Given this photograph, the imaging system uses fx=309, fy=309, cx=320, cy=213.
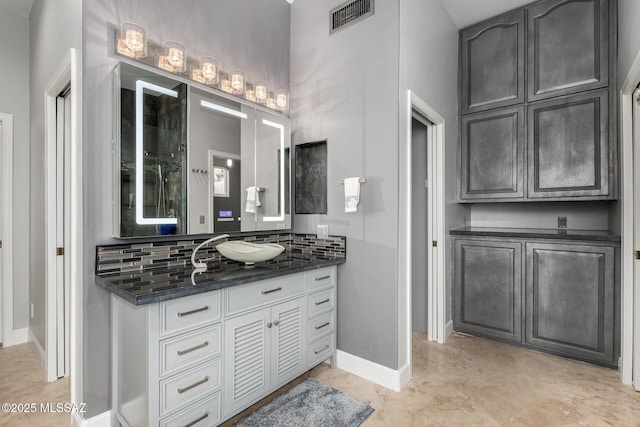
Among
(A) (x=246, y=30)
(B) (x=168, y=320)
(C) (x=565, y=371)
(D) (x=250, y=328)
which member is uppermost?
(A) (x=246, y=30)

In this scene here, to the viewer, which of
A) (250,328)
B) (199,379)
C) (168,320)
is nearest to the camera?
(168,320)

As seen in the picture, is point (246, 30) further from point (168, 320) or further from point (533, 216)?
point (533, 216)

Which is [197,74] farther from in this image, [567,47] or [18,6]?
[567,47]

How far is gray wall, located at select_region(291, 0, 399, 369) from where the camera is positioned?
2.15 m

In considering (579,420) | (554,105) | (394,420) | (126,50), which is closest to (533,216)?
(554,105)

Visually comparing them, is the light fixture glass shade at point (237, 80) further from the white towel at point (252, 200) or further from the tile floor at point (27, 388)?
the tile floor at point (27, 388)

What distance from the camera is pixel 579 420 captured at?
182 centimetres

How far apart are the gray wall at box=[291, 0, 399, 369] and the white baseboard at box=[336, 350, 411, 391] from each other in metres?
0.04

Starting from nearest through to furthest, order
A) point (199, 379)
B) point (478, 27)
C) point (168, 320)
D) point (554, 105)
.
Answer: point (168, 320)
point (199, 379)
point (554, 105)
point (478, 27)

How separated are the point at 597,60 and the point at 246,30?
2908mm

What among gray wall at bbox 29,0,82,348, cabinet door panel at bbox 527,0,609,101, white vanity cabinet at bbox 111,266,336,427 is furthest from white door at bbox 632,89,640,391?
gray wall at bbox 29,0,82,348

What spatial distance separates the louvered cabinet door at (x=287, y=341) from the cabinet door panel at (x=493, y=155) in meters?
2.21

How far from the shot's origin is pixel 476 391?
2.11 metres

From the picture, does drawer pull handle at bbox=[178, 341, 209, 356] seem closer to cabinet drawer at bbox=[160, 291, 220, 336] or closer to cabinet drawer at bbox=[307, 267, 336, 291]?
cabinet drawer at bbox=[160, 291, 220, 336]
